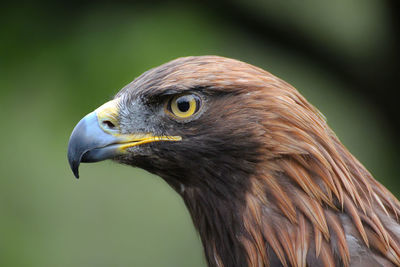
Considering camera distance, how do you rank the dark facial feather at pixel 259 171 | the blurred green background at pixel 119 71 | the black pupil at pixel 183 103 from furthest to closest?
the blurred green background at pixel 119 71 < the black pupil at pixel 183 103 < the dark facial feather at pixel 259 171

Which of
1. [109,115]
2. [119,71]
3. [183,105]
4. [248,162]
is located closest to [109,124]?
[109,115]

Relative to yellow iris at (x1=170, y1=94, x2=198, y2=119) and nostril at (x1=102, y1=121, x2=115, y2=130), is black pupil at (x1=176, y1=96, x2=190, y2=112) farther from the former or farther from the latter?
nostril at (x1=102, y1=121, x2=115, y2=130)

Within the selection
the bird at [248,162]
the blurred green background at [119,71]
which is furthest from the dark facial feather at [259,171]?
the blurred green background at [119,71]

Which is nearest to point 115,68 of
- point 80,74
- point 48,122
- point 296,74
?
point 80,74

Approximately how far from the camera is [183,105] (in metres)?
2.33

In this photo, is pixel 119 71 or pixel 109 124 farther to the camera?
pixel 119 71

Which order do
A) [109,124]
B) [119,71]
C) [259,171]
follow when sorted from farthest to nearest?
1. [119,71]
2. [109,124]
3. [259,171]

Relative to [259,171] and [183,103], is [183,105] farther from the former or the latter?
[259,171]

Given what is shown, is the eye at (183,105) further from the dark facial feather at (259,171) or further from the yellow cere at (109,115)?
the yellow cere at (109,115)

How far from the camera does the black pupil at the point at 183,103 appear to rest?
2320mm

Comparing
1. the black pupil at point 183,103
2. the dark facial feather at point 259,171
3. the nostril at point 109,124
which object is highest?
the black pupil at point 183,103

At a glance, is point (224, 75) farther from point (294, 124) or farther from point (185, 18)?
point (185, 18)

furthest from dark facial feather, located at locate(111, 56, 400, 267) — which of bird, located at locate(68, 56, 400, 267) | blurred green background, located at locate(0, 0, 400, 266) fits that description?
blurred green background, located at locate(0, 0, 400, 266)

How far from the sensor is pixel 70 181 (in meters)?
5.86
